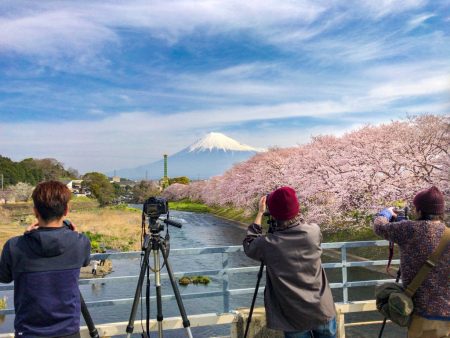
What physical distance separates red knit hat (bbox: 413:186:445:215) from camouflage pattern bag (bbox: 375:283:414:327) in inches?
23.7

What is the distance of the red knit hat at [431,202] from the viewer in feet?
9.47

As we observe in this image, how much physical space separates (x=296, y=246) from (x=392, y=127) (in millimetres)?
23513

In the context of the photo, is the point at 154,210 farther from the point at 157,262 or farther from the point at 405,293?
the point at 405,293

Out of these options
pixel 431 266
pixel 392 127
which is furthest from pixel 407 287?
pixel 392 127

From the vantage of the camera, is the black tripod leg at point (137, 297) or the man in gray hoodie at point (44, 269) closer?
the man in gray hoodie at point (44, 269)

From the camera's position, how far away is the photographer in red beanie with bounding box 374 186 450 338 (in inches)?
112

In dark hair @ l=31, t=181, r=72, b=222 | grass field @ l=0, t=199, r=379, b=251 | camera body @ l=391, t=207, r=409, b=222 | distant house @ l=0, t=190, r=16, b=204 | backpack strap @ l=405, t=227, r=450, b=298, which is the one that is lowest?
grass field @ l=0, t=199, r=379, b=251

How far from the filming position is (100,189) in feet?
263

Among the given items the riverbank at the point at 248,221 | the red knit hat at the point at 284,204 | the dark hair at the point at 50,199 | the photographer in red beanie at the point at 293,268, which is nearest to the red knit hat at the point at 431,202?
the photographer in red beanie at the point at 293,268

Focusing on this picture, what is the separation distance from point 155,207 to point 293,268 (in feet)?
4.75

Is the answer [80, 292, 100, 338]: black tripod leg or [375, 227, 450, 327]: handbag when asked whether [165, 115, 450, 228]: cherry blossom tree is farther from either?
[80, 292, 100, 338]: black tripod leg

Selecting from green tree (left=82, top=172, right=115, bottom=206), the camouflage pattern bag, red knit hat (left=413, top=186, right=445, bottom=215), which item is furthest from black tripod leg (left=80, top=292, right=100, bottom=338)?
green tree (left=82, top=172, right=115, bottom=206)

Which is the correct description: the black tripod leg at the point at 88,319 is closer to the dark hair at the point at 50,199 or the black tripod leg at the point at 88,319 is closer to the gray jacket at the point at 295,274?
the dark hair at the point at 50,199

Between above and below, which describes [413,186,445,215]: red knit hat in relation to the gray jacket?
above
